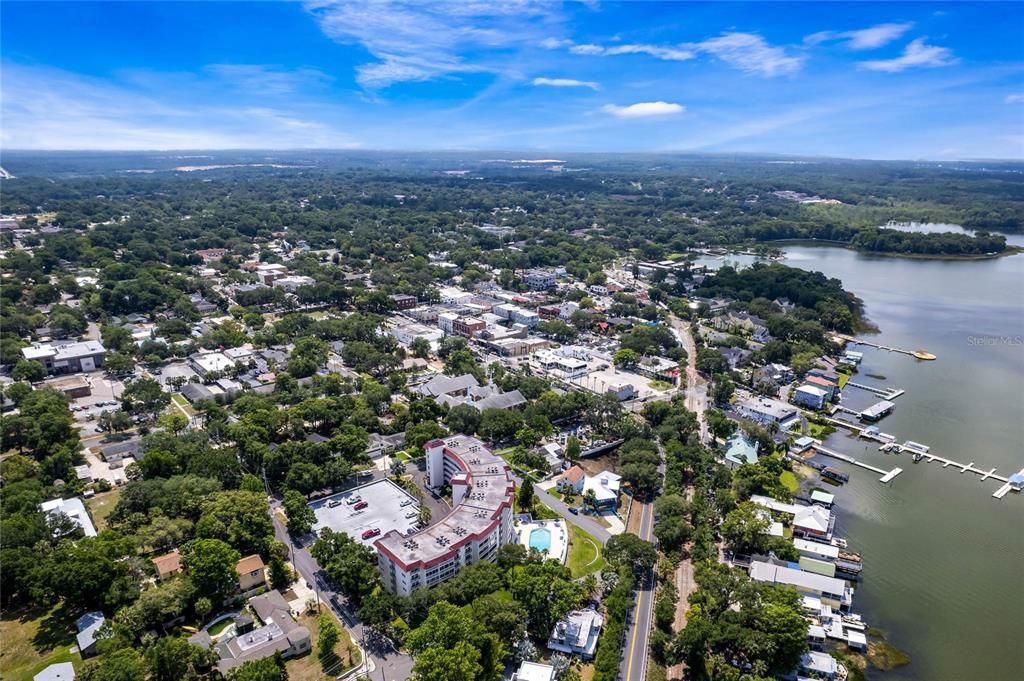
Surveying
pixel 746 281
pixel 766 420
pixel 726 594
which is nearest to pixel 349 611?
pixel 726 594

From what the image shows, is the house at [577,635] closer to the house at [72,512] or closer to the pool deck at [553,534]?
the pool deck at [553,534]

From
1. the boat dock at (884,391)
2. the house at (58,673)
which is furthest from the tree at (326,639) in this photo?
the boat dock at (884,391)

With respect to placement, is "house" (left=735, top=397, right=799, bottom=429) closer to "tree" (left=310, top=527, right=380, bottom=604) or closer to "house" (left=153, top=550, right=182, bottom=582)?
"tree" (left=310, top=527, right=380, bottom=604)

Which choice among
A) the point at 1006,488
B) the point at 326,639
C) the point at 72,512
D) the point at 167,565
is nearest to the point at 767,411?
the point at 1006,488

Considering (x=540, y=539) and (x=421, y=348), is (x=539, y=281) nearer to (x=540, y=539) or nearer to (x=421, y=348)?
(x=421, y=348)

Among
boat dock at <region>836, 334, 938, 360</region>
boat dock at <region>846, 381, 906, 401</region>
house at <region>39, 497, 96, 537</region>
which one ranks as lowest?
boat dock at <region>846, 381, 906, 401</region>

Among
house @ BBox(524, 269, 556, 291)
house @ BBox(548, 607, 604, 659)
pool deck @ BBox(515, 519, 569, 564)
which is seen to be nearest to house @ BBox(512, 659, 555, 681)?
house @ BBox(548, 607, 604, 659)

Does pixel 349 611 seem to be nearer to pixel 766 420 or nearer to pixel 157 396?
pixel 157 396
